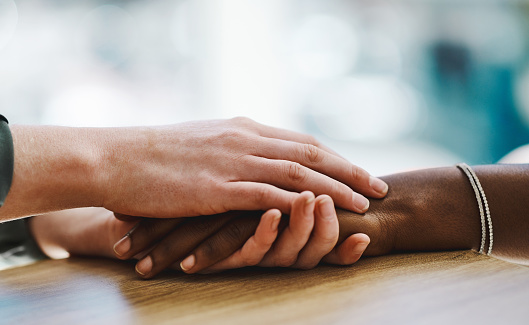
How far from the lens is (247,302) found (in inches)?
19.2

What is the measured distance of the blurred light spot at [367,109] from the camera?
4.45 meters

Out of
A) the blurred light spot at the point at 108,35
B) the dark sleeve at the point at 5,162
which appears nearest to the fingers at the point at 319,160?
the dark sleeve at the point at 5,162

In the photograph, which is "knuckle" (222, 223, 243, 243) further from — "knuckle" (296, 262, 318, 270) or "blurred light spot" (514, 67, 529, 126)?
"blurred light spot" (514, 67, 529, 126)

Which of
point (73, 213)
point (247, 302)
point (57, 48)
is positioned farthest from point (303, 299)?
point (57, 48)

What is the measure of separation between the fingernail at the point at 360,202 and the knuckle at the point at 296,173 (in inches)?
3.3

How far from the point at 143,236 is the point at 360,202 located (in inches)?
13.1

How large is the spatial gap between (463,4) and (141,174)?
5.23 metres

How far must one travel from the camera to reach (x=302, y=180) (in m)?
0.67

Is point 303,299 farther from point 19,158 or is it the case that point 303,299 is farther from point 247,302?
point 19,158

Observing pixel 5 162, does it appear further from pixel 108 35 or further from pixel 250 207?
pixel 108 35

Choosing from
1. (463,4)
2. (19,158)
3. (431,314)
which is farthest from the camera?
(463,4)

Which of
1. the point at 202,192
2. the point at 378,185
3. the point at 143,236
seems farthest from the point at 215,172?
the point at 378,185

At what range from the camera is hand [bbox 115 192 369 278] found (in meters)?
0.58

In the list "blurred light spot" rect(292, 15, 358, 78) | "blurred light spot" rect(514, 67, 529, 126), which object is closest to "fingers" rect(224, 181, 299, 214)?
"blurred light spot" rect(292, 15, 358, 78)
